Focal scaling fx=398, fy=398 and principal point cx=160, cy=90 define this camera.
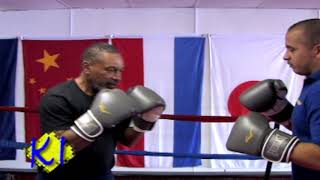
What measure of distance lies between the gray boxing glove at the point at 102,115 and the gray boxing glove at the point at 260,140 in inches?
15.0

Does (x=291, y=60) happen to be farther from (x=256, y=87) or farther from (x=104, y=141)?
(x=104, y=141)

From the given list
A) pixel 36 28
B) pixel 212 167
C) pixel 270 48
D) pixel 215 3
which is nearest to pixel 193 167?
pixel 212 167

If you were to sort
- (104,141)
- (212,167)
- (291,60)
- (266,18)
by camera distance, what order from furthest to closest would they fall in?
(266,18)
(212,167)
(104,141)
(291,60)

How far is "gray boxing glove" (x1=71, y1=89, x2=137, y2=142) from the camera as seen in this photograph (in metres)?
1.32

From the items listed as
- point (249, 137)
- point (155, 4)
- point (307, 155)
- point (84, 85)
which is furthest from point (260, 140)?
point (155, 4)

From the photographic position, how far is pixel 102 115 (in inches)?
52.7

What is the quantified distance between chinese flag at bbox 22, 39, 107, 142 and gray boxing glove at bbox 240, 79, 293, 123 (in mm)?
2458

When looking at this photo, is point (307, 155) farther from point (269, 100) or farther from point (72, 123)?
point (72, 123)

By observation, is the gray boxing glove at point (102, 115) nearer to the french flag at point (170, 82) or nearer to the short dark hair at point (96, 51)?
the short dark hair at point (96, 51)

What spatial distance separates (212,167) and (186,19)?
1428 mm

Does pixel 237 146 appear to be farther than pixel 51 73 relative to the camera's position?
No

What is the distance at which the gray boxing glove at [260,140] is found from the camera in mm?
1102

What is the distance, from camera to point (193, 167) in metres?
3.66

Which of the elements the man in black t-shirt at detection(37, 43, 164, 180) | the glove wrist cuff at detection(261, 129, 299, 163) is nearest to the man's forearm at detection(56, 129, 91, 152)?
the man in black t-shirt at detection(37, 43, 164, 180)
